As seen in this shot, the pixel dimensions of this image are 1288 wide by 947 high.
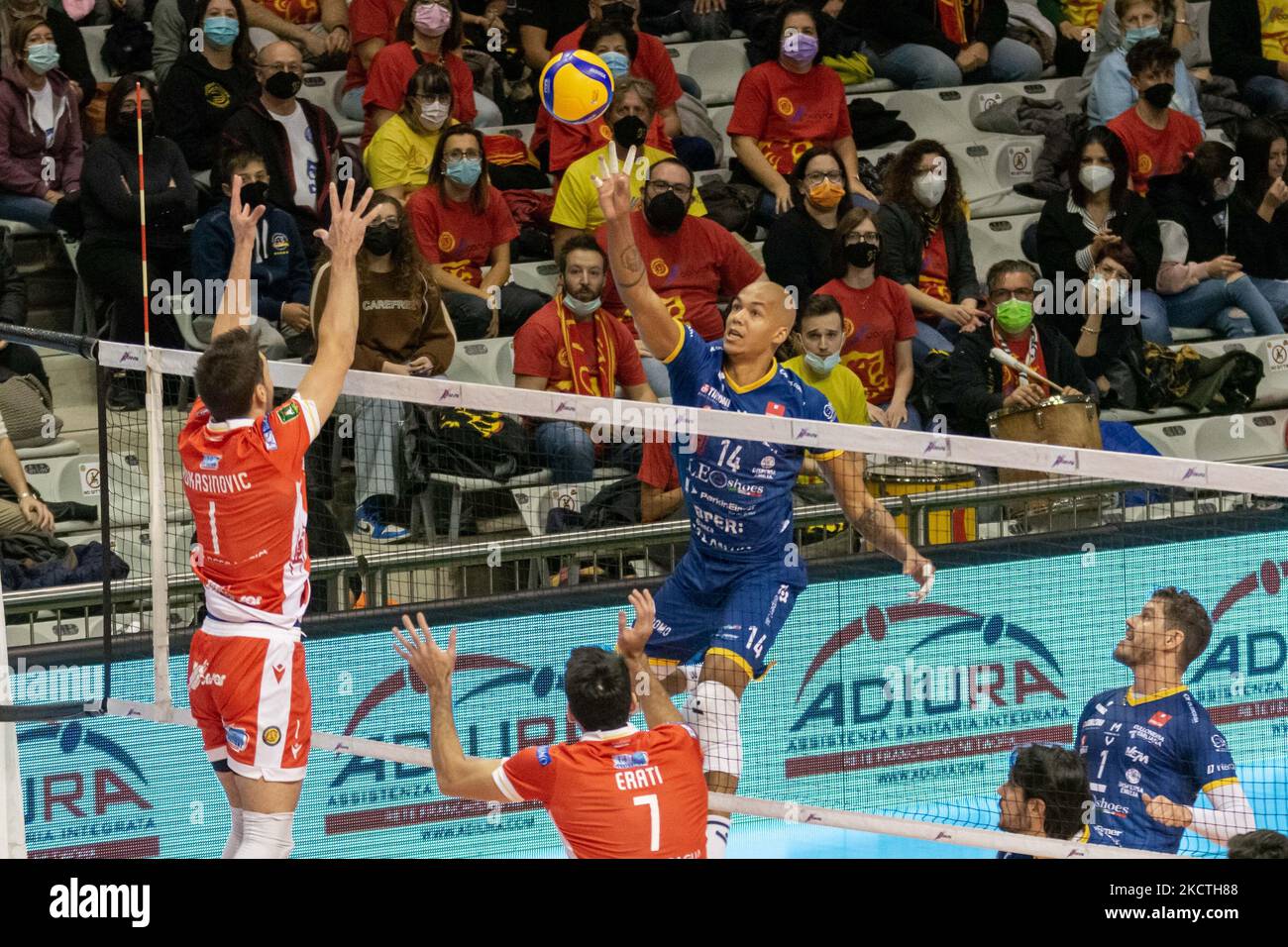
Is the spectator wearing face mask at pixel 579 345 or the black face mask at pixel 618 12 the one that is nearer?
the spectator wearing face mask at pixel 579 345

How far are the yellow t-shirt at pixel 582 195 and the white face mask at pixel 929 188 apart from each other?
4.64 ft

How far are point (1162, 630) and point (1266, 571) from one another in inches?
92.0

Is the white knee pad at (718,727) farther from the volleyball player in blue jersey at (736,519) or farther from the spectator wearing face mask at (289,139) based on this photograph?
the spectator wearing face mask at (289,139)

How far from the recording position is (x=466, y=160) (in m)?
11.5

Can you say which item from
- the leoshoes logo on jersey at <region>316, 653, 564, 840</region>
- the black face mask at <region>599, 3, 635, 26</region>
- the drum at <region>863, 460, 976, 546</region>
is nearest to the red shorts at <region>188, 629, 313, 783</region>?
the leoshoes logo on jersey at <region>316, 653, 564, 840</region>

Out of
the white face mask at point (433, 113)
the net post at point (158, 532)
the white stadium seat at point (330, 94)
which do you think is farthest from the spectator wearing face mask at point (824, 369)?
the white stadium seat at point (330, 94)

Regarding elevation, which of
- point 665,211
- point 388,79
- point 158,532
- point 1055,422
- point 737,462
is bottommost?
point 158,532

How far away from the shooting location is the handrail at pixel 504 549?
30.2 feet

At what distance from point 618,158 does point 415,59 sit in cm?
146

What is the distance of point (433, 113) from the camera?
38.8ft

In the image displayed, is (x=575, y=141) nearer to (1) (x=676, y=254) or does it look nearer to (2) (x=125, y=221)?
(1) (x=676, y=254)

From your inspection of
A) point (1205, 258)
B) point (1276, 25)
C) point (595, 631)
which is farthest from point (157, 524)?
point (1276, 25)

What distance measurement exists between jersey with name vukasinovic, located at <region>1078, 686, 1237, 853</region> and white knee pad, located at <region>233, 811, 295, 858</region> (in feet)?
10.7
